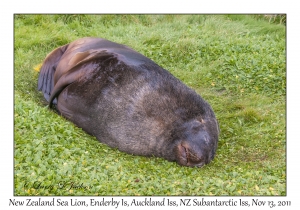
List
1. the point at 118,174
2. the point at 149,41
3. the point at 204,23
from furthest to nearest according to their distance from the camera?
the point at 204,23, the point at 149,41, the point at 118,174

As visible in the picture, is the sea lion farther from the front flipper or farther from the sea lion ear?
the sea lion ear

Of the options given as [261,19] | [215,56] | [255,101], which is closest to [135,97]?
[255,101]

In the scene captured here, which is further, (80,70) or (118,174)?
(80,70)

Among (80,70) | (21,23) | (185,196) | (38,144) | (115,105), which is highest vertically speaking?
(21,23)

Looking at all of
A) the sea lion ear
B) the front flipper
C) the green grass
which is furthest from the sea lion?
the sea lion ear

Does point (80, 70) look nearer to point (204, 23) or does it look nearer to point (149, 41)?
point (149, 41)

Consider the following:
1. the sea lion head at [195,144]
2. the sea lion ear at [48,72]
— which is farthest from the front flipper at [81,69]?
the sea lion head at [195,144]

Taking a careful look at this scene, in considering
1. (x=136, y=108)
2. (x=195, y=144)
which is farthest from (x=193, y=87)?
(x=195, y=144)

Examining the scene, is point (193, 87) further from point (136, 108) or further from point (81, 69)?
point (136, 108)
